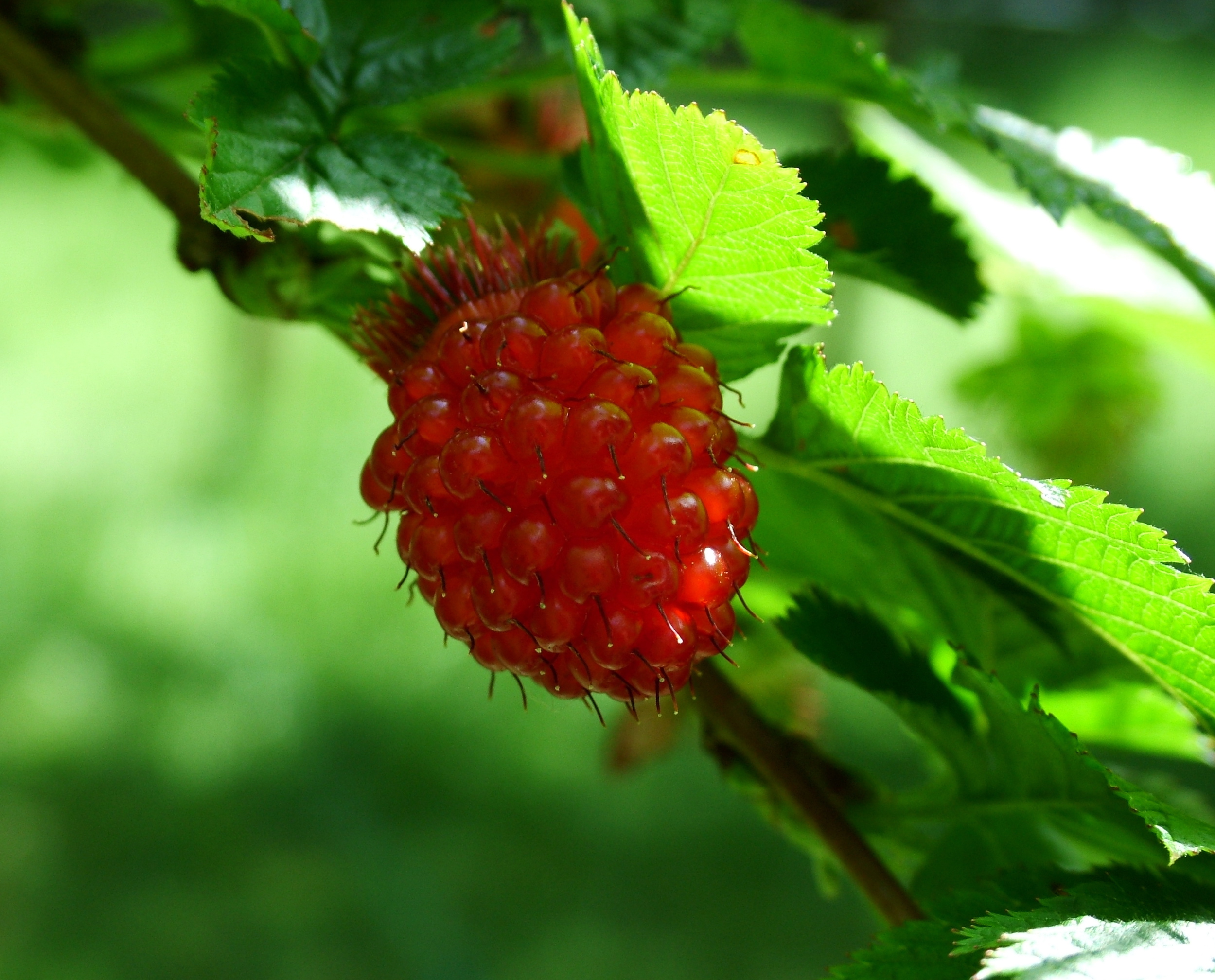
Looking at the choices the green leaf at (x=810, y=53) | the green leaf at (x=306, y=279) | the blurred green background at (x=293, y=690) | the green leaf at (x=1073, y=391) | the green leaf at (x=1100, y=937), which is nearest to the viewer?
the green leaf at (x=1100, y=937)

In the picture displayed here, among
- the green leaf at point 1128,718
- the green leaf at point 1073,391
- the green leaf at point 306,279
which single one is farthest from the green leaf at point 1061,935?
the green leaf at point 1073,391

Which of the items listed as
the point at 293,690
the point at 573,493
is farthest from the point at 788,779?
the point at 293,690

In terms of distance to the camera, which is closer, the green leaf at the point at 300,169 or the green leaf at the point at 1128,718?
the green leaf at the point at 300,169

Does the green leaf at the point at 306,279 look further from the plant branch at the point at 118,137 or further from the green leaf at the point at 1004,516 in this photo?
the green leaf at the point at 1004,516

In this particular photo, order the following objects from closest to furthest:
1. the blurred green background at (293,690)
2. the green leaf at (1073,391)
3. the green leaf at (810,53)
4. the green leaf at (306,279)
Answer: the green leaf at (306,279) < the green leaf at (810,53) < the green leaf at (1073,391) < the blurred green background at (293,690)

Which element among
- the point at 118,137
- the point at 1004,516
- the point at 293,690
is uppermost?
the point at 118,137

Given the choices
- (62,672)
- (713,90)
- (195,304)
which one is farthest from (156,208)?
(713,90)

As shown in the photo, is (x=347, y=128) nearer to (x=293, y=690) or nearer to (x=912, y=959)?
(x=912, y=959)

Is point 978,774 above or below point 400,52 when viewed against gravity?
below

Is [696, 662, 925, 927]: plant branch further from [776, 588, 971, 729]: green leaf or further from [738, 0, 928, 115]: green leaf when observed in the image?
[738, 0, 928, 115]: green leaf
